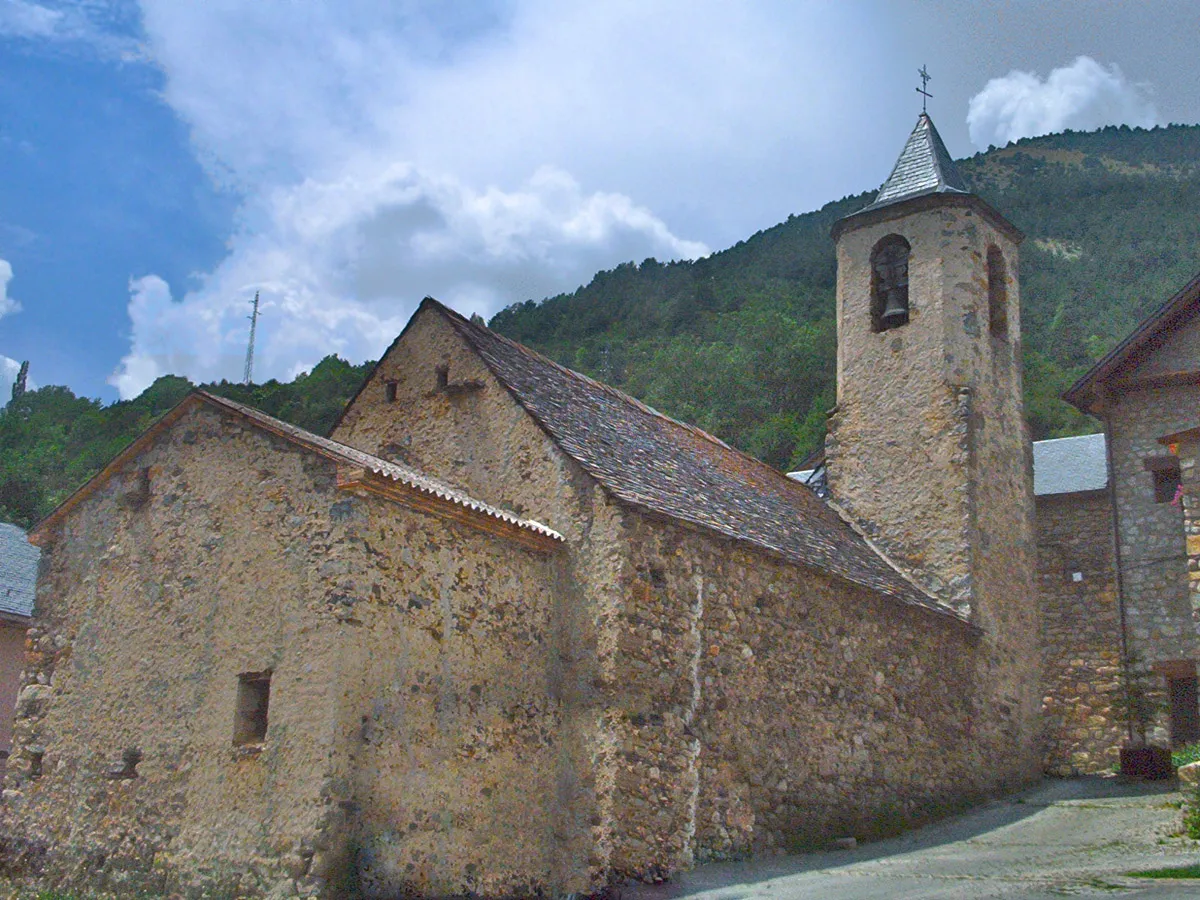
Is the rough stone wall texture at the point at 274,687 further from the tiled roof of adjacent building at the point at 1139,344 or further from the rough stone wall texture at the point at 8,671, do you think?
the tiled roof of adjacent building at the point at 1139,344

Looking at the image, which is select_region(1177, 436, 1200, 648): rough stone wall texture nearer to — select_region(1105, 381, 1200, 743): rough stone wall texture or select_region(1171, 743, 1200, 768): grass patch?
select_region(1171, 743, 1200, 768): grass patch

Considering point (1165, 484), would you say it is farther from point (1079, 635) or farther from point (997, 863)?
point (997, 863)

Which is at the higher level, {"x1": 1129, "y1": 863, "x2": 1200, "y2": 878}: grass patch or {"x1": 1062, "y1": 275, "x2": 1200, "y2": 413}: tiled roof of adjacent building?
{"x1": 1062, "y1": 275, "x2": 1200, "y2": 413}: tiled roof of adjacent building

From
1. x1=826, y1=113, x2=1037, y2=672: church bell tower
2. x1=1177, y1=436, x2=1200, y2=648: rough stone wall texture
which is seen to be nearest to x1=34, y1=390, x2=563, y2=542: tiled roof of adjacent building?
x1=1177, y1=436, x2=1200, y2=648: rough stone wall texture

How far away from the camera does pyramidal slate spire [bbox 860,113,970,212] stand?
18.2 meters

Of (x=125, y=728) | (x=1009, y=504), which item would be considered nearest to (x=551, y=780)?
(x=125, y=728)

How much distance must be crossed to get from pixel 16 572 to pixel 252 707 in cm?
1090

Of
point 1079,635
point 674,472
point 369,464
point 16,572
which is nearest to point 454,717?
point 369,464

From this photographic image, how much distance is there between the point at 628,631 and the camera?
35.8 ft

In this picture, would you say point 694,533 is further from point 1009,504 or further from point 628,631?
point 1009,504

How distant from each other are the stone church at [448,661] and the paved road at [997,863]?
484 millimetres

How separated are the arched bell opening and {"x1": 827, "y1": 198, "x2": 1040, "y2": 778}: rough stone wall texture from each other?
5.6 inches

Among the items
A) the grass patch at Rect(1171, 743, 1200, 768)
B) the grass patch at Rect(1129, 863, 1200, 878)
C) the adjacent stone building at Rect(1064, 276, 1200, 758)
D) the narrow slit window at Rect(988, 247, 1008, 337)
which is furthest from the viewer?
the narrow slit window at Rect(988, 247, 1008, 337)

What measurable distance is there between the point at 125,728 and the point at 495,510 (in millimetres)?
3720
